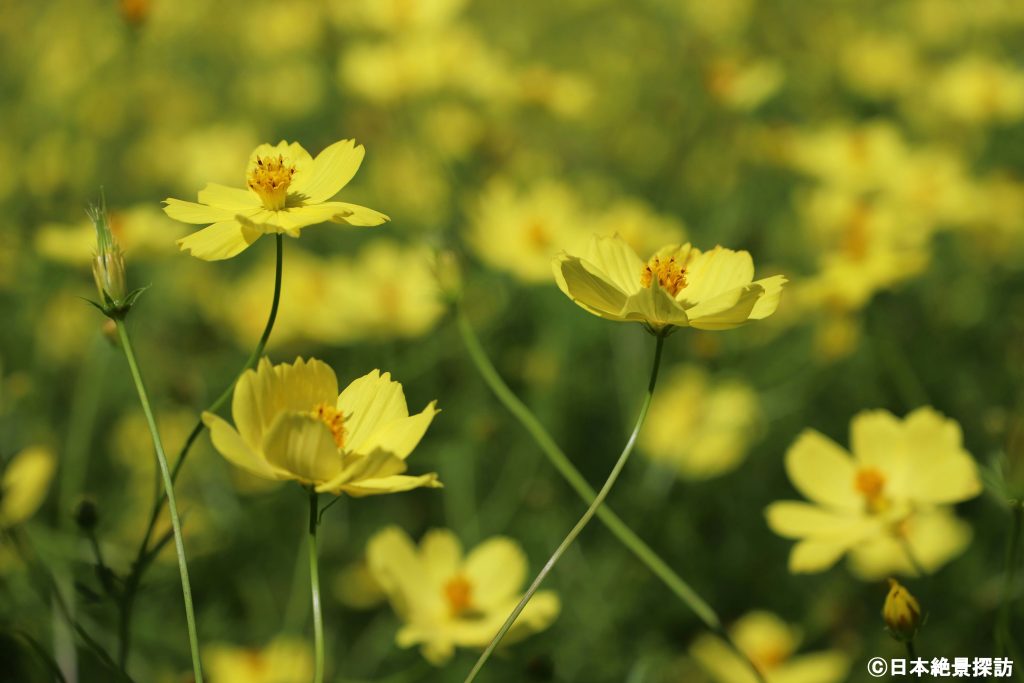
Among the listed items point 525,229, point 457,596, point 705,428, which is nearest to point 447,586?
point 457,596

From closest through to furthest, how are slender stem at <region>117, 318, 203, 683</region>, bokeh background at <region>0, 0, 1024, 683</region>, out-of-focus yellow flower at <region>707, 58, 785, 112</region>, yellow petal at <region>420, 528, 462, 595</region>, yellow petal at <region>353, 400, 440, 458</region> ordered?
slender stem at <region>117, 318, 203, 683</region> → yellow petal at <region>353, 400, 440, 458</region> → yellow petal at <region>420, 528, 462, 595</region> → bokeh background at <region>0, 0, 1024, 683</region> → out-of-focus yellow flower at <region>707, 58, 785, 112</region>

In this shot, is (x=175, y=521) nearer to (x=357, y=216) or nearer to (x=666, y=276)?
(x=357, y=216)

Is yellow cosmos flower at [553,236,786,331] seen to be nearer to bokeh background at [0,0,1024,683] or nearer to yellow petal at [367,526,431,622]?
bokeh background at [0,0,1024,683]

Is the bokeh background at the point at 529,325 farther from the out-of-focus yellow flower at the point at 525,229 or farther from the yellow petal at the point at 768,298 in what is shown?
the yellow petal at the point at 768,298

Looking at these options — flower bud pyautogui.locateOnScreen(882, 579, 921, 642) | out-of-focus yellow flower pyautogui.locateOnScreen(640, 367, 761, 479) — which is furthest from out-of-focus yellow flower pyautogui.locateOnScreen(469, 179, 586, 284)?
flower bud pyautogui.locateOnScreen(882, 579, 921, 642)

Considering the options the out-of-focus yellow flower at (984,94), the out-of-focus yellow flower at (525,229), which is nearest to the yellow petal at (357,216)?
the out-of-focus yellow flower at (525,229)

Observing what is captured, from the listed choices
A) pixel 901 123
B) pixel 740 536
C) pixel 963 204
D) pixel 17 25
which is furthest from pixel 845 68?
pixel 17 25
